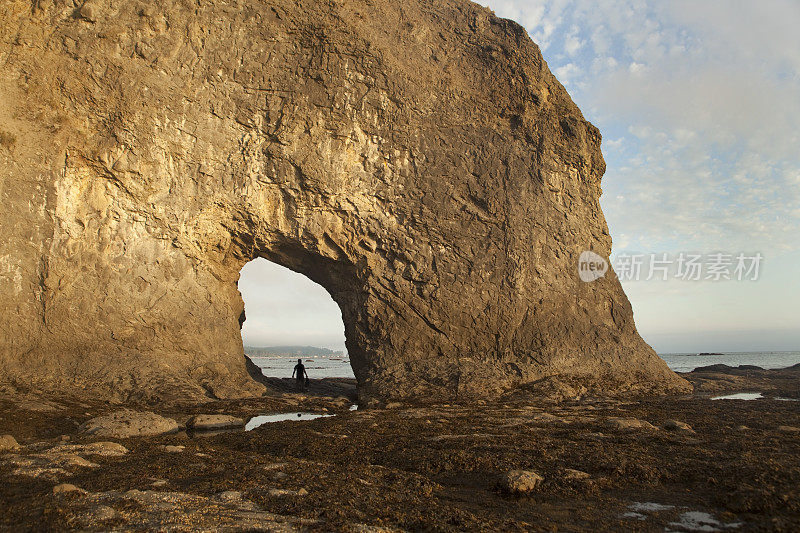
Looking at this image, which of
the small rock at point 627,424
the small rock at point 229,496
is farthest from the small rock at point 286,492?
the small rock at point 627,424

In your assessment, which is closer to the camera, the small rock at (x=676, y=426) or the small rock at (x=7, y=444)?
the small rock at (x=7, y=444)

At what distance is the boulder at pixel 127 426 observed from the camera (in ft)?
26.9

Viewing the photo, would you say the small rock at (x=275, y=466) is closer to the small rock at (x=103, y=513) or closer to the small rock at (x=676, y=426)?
the small rock at (x=103, y=513)

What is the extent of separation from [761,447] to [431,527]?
5033 millimetres

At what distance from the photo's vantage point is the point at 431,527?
381 centimetres

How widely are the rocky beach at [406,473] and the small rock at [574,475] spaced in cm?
2

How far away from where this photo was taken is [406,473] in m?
5.67

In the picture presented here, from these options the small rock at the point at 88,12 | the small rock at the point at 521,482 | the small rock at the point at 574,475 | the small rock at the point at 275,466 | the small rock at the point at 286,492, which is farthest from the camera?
the small rock at the point at 88,12

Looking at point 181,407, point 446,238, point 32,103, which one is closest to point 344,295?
point 446,238

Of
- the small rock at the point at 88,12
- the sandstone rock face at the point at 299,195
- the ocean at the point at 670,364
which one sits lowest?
the ocean at the point at 670,364

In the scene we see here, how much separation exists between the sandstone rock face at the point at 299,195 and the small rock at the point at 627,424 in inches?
228

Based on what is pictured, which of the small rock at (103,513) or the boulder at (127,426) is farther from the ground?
the small rock at (103,513)

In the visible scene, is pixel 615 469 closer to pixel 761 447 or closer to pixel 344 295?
pixel 761 447

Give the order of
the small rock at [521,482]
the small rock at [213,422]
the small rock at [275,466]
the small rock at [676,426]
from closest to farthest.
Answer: the small rock at [521,482], the small rock at [275,466], the small rock at [676,426], the small rock at [213,422]
